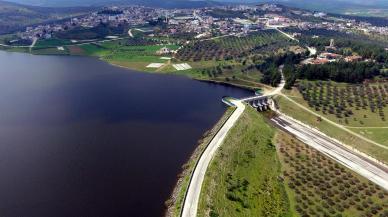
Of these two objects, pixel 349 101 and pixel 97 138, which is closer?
pixel 97 138

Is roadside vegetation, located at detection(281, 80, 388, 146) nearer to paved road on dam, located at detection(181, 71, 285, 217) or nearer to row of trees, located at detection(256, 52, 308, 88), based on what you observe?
row of trees, located at detection(256, 52, 308, 88)

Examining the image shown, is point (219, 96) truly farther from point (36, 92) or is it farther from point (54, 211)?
point (54, 211)

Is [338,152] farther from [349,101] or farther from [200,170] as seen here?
[200,170]

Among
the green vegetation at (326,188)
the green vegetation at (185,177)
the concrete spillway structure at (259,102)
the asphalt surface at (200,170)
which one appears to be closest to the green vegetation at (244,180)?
the asphalt surface at (200,170)

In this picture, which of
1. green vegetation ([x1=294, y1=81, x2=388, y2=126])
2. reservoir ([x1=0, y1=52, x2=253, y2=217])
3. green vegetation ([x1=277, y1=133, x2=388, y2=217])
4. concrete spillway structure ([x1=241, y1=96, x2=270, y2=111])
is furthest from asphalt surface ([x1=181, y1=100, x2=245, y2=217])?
green vegetation ([x1=294, y1=81, x2=388, y2=126])

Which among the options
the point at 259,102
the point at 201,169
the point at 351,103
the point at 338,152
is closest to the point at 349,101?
the point at 351,103

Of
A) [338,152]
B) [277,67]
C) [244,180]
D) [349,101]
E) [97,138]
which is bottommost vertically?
[338,152]
